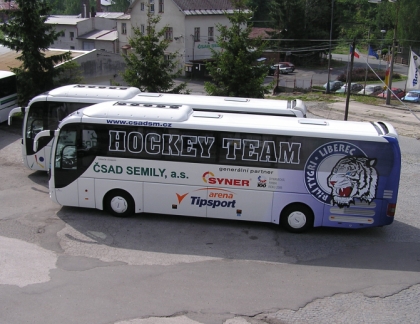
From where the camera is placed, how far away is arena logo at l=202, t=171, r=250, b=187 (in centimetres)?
1185

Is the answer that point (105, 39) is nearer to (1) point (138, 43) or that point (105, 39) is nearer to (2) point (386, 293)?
(1) point (138, 43)

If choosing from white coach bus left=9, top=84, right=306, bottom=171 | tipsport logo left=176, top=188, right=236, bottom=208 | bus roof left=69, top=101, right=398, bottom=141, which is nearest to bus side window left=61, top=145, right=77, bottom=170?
bus roof left=69, top=101, right=398, bottom=141

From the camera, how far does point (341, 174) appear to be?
11570 mm

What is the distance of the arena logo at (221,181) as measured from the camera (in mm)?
11852

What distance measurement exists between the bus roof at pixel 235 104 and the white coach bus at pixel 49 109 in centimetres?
109

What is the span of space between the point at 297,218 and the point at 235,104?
451 cm

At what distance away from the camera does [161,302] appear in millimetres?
8688

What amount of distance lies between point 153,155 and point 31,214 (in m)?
3.85

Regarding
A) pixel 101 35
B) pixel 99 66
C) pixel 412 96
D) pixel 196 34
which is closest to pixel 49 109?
pixel 99 66

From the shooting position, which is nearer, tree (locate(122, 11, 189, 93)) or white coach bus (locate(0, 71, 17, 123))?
tree (locate(122, 11, 189, 93))

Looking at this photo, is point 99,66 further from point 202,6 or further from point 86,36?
point 86,36

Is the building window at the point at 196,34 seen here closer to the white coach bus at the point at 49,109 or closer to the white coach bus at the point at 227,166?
the white coach bus at the point at 49,109

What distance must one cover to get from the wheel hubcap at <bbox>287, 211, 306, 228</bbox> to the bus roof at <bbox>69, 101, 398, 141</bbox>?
2.03 m

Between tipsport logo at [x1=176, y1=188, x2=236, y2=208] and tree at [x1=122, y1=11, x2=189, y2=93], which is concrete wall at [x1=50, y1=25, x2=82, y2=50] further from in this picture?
tipsport logo at [x1=176, y1=188, x2=236, y2=208]
